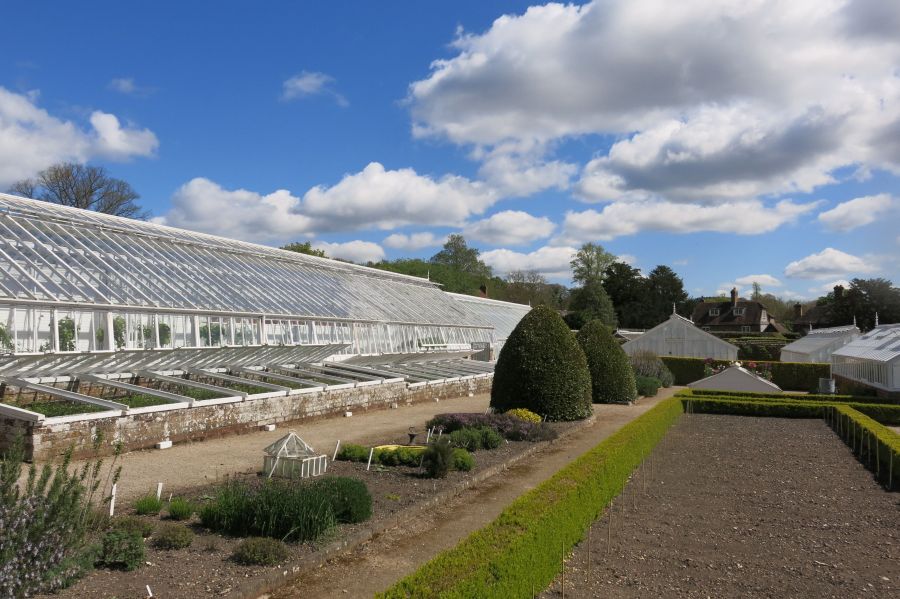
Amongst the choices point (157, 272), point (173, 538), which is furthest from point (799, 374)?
point (173, 538)

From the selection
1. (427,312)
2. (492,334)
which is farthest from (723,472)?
(492,334)

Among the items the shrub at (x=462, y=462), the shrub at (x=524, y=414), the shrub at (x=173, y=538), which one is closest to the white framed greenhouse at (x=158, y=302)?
the shrub at (x=524, y=414)

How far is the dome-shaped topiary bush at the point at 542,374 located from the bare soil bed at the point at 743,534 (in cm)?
346

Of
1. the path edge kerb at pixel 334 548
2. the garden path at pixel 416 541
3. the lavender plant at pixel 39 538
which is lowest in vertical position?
the garden path at pixel 416 541

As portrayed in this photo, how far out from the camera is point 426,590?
4.25 meters

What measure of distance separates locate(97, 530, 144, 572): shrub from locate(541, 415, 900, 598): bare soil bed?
11.1ft

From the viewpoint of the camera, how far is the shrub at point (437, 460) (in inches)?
356

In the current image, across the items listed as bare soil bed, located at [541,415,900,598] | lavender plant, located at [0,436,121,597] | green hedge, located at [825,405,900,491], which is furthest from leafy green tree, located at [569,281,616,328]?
lavender plant, located at [0,436,121,597]

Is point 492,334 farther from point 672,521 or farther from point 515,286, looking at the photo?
point 515,286

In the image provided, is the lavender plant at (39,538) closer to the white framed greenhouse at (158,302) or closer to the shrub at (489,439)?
the shrub at (489,439)

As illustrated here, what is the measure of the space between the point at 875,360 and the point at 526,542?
22.4 m

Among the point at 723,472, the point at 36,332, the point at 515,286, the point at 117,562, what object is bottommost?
the point at 723,472

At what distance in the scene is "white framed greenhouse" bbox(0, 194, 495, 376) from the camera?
12.1 metres

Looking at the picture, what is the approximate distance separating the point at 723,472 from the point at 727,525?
3.53m
